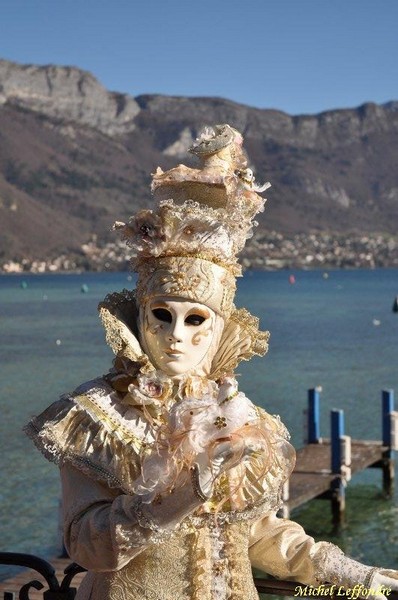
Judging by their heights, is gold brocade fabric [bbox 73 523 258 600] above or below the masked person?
below

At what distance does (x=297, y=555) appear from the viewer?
12.0ft

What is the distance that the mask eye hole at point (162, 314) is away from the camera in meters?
3.46

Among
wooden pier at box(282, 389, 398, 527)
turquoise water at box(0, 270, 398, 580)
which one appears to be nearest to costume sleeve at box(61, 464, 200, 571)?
wooden pier at box(282, 389, 398, 527)

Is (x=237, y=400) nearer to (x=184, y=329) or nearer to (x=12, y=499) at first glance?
(x=184, y=329)

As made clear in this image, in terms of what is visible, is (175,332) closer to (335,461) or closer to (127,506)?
(127,506)

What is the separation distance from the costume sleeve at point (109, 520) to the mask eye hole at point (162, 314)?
0.57 metres

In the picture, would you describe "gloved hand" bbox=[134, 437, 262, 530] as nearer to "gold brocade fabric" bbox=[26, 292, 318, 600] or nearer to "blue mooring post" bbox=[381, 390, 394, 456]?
"gold brocade fabric" bbox=[26, 292, 318, 600]

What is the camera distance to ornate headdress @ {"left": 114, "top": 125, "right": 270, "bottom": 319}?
3430 mm

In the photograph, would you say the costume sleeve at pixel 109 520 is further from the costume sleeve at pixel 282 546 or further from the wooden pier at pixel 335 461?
the wooden pier at pixel 335 461

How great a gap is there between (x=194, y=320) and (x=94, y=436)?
519mm

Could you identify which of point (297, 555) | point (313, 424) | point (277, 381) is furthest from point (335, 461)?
point (277, 381)

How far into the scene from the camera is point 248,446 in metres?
2.96

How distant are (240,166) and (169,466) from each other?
116cm

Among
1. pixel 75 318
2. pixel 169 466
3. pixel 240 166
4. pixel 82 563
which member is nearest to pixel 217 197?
pixel 240 166
